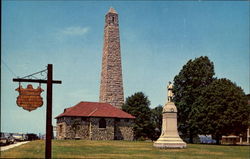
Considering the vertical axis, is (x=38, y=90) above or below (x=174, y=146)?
above

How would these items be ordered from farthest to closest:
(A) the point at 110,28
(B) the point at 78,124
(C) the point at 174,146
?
(A) the point at 110,28 < (B) the point at 78,124 < (C) the point at 174,146

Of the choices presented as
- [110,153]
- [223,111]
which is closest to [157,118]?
[223,111]

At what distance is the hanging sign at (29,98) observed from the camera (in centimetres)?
1464

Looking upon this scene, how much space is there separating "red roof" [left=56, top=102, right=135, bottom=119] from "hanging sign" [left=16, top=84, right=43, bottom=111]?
1614 inches

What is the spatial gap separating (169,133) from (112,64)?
1687 inches

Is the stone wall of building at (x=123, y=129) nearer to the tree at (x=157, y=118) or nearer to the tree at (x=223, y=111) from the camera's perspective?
the tree at (x=157, y=118)

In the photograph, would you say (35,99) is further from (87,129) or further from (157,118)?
(157,118)

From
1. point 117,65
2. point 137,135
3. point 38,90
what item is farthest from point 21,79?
point 117,65

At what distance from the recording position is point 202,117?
167 ft

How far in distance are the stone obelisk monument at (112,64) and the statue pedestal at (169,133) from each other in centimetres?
4071

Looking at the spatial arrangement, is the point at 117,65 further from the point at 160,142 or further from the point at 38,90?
the point at 38,90

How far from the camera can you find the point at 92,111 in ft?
189

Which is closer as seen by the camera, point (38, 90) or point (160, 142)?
point (38, 90)

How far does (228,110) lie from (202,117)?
12.8 ft
